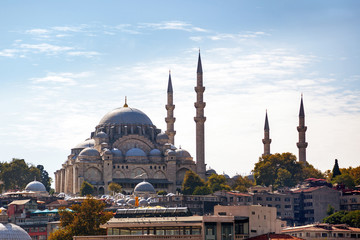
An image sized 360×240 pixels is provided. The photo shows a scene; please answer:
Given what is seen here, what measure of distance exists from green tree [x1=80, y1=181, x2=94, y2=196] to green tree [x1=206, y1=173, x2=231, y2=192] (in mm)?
14358

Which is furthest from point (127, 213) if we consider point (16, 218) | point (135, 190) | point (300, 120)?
point (300, 120)

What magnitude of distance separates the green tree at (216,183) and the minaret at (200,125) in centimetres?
202

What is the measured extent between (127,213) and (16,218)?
46.0 m

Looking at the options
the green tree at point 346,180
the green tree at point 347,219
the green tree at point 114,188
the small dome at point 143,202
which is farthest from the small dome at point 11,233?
the green tree at point 346,180

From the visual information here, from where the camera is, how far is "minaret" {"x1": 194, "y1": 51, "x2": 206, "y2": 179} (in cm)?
14300

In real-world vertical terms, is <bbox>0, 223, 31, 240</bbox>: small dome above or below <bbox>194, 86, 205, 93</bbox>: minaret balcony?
below

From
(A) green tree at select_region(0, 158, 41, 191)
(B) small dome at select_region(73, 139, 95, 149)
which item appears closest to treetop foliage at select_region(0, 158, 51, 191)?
(A) green tree at select_region(0, 158, 41, 191)

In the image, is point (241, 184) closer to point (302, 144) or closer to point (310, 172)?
point (310, 172)

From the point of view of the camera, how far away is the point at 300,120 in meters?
156

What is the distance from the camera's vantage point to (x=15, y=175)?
15100cm

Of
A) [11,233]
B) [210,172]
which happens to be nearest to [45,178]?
[210,172]

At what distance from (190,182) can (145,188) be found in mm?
5592

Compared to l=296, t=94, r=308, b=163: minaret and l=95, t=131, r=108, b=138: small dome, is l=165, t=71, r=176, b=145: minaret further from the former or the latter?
l=296, t=94, r=308, b=163: minaret

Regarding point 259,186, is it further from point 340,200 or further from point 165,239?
point 165,239
